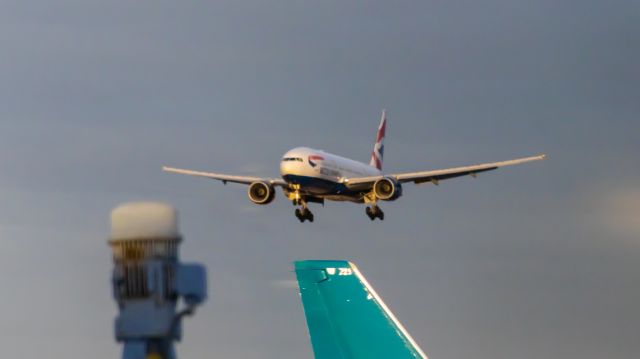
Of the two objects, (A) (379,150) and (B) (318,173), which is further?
(A) (379,150)

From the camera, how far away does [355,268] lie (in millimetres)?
34906

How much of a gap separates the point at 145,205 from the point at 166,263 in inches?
37.5

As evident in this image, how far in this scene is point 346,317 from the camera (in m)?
33.5

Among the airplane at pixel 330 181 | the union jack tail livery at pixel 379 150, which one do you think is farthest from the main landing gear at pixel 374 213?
the union jack tail livery at pixel 379 150

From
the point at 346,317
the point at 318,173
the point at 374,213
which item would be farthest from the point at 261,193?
the point at 346,317

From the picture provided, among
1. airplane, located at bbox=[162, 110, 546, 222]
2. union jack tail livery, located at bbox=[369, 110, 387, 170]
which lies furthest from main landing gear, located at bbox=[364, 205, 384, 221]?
union jack tail livery, located at bbox=[369, 110, 387, 170]

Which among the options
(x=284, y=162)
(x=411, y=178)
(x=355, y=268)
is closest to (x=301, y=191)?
(x=284, y=162)

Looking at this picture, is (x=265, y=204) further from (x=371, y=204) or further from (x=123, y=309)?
(x=123, y=309)

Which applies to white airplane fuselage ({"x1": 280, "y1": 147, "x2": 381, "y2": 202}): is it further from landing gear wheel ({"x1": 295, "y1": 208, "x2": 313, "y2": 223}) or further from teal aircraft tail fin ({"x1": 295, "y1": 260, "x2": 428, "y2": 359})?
teal aircraft tail fin ({"x1": 295, "y1": 260, "x2": 428, "y2": 359})

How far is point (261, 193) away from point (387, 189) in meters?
10.9

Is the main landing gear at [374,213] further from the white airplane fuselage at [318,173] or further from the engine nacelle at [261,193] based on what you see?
the engine nacelle at [261,193]

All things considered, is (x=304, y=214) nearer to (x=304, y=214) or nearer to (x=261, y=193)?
(x=304, y=214)

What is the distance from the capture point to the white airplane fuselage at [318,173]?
111938mm

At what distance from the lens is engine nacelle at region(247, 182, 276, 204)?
11181 centimetres
